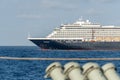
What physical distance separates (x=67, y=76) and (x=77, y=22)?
110356mm

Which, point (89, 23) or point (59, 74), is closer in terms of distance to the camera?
point (59, 74)

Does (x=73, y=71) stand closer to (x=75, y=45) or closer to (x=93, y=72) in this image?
(x=93, y=72)

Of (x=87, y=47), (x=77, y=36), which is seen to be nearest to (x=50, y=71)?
(x=87, y=47)

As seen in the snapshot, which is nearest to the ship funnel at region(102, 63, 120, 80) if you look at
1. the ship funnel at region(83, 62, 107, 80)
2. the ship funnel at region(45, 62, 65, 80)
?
the ship funnel at region(83, 62, 107, 80)

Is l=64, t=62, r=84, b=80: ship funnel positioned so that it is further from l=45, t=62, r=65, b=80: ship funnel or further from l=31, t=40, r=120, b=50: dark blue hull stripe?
l=31, t=40, r=120, b=50: dark blue hull stripe

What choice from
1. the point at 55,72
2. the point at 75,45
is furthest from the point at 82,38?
the point at 55,72

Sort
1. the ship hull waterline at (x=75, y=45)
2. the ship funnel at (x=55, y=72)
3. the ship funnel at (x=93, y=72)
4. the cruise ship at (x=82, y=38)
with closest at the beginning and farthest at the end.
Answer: the ship funnel at (x=93, y=72)
the ship funnel at (x=55, y=72)
the ship hull waterline at (x=75, y=45)
the cruise ship at (x=82, y=38)

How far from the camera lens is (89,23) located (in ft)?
378

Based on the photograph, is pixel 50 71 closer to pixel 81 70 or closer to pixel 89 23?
pixel 81 70

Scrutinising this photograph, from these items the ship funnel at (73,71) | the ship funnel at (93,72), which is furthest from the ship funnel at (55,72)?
the ship funnel at (93,72)

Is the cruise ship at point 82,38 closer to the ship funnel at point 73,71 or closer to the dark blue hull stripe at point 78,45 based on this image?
the dark blue hull stripe at point 78,45

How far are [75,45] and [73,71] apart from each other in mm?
93752

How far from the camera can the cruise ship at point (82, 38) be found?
329ft

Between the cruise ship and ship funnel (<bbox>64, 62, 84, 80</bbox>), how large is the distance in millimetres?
92629
